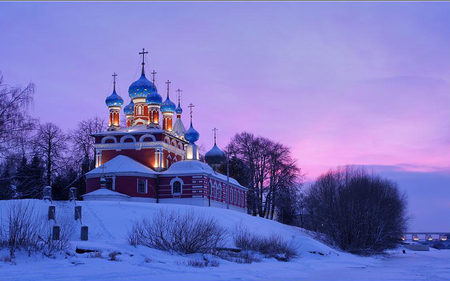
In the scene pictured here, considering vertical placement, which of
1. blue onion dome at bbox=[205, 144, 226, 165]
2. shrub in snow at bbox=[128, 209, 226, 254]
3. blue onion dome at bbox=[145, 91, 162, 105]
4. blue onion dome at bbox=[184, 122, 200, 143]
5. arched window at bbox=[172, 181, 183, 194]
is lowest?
shrub in snow at bbox=[128, 209, 226, 254]

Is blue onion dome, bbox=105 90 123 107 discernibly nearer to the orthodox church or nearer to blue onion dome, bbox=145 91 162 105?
the orthodox church

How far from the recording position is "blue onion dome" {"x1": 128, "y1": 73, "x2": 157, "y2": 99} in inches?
1905

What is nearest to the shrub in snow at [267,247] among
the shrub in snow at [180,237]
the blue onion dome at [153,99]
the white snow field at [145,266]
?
the white snow field at [145,266]

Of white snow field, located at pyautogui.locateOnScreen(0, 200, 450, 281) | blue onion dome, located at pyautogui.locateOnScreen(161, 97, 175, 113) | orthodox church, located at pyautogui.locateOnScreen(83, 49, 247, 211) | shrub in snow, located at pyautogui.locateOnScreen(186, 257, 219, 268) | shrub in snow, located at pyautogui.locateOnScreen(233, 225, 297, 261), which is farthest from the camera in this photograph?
blue onion dome, located at pyautogui.locateOnScreen(161, 97, 175, 113)

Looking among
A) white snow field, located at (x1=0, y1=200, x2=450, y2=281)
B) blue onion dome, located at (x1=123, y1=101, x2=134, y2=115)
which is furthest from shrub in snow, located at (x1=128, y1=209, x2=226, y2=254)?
blue onion dome, located at (x1=123, y1=101, x2=134, y2=115)

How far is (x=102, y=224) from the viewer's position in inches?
1068

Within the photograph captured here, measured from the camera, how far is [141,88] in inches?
1907

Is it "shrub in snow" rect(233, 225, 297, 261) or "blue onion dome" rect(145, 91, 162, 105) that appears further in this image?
"blue onion dome" rect(145, 91, 162, 105)

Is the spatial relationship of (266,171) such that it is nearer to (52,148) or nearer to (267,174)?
(267,174)

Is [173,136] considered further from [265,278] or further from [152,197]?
[265,278]

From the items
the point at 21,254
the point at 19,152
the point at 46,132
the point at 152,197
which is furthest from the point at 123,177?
the point at 21,254

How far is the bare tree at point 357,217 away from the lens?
113ft

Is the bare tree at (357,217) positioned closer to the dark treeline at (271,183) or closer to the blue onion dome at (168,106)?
the dark treeline at (271,183)

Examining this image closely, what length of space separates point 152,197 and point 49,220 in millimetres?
19956
